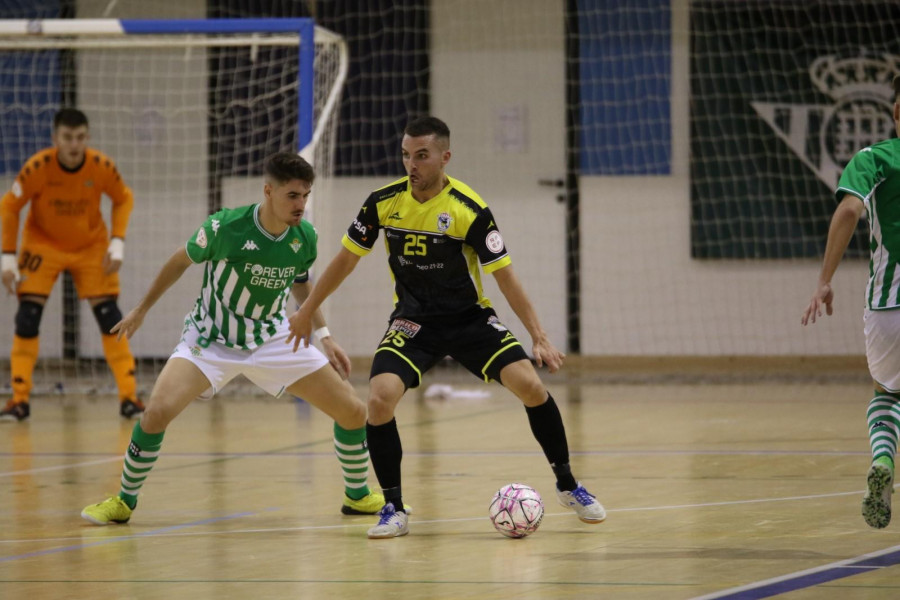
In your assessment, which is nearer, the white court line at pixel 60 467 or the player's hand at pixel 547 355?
the player's hand at pixel 547 355

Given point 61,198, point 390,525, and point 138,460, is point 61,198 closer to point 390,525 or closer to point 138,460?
point 138,460

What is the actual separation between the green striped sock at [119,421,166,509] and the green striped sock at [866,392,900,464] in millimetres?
2864

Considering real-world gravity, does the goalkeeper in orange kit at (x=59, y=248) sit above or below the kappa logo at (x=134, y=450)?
above

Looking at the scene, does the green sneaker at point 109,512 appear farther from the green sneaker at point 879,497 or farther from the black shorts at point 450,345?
the green sneaker at point 879,497

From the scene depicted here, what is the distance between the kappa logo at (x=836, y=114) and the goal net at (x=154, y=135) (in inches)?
192

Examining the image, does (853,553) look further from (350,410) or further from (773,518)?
(350,410)

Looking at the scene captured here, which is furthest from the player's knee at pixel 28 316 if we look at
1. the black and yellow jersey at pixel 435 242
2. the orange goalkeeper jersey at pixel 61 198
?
the black and yellow jersey at pixel 435 242

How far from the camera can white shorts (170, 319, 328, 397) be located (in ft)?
18.9

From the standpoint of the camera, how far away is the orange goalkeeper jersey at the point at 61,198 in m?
9.63

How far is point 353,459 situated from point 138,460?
→ 0.91m

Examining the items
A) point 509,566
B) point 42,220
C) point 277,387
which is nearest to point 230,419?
point 42,220

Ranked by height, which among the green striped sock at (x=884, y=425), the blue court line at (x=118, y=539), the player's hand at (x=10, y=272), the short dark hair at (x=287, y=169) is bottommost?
the blue court line at (x=118, y=539)

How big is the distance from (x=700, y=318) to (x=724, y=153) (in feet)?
5.41

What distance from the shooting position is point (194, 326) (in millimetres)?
5859
